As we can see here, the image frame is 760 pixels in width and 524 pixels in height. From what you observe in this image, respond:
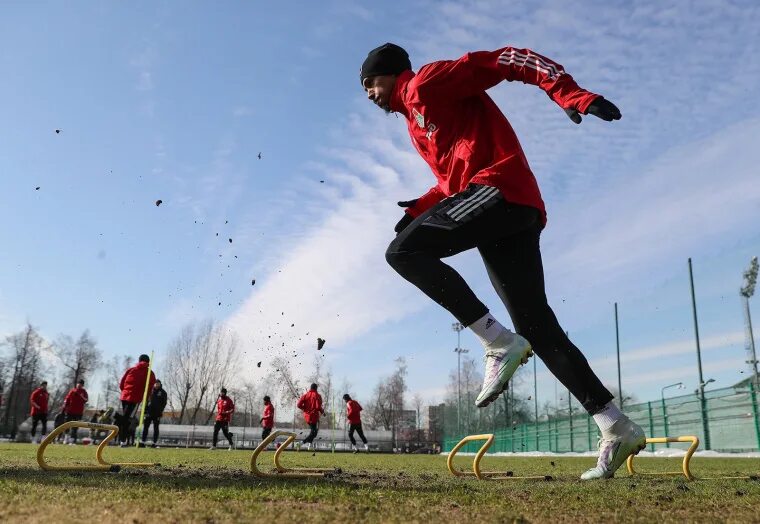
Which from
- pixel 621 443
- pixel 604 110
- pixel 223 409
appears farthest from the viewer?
pixel 223 409

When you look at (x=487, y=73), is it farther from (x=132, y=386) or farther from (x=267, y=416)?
(x=267, y=416)

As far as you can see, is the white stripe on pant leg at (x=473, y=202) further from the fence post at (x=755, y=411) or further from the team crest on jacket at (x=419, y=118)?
the fence post at (x=755, y=411)

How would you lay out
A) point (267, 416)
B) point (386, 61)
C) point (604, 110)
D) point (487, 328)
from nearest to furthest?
point (604, 110) < point (487, 328) < point (386, 61) < point (267, 416)

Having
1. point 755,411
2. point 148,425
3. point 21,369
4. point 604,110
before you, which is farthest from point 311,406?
→ point 21,369

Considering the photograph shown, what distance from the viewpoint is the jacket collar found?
339 centimetres

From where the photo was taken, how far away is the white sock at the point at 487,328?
10.3 ft

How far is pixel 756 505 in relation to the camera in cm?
270

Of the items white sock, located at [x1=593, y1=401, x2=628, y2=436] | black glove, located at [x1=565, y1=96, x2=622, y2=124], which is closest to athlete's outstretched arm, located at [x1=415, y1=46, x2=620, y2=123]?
black glove, located at [x1=565, y1=96, x2=622, y2=124]

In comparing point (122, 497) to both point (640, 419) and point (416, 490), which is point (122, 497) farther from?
point (640, 419)

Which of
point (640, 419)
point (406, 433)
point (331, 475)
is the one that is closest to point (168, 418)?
point (406, 433)

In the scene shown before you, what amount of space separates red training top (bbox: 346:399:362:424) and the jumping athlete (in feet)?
62.6

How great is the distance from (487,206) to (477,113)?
604 mm

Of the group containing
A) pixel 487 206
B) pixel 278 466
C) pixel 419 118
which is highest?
pixel 419 118

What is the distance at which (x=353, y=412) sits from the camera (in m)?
22.1
